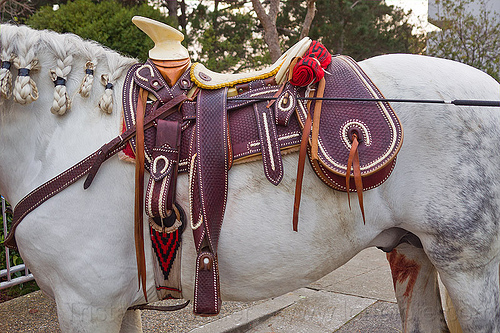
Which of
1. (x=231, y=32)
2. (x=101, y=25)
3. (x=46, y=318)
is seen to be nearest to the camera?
(x=46, y=318)

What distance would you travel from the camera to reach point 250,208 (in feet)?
5.27

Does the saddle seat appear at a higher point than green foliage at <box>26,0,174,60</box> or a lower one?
lower

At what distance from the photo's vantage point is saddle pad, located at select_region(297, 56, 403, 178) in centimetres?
163

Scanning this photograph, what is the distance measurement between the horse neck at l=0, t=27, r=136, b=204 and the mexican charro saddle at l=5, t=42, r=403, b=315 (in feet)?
0.24

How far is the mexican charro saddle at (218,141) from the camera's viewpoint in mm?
1593

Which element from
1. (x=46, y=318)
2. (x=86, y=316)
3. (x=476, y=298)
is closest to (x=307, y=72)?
(x=476, y=298)

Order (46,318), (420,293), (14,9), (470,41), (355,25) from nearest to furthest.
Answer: (420,293) < (46,318) < (14,9) < (470,41) < (355,25)

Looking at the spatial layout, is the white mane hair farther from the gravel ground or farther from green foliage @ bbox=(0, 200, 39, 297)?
green foliage @ bbox=(0, 200, 39, 297)

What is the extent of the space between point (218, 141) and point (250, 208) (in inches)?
11.0

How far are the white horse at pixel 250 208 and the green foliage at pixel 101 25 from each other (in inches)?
133

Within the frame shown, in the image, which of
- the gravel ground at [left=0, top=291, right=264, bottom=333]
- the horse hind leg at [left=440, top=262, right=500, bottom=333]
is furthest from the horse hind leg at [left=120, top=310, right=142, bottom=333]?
the gravel ground at [left=0, top=291, right=264, bottom=333]

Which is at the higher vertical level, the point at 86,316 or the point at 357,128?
the point at 357,128

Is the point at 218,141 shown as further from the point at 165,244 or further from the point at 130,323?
the point at 130,323

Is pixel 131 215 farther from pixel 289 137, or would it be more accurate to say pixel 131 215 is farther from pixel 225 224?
pixel 289 137
